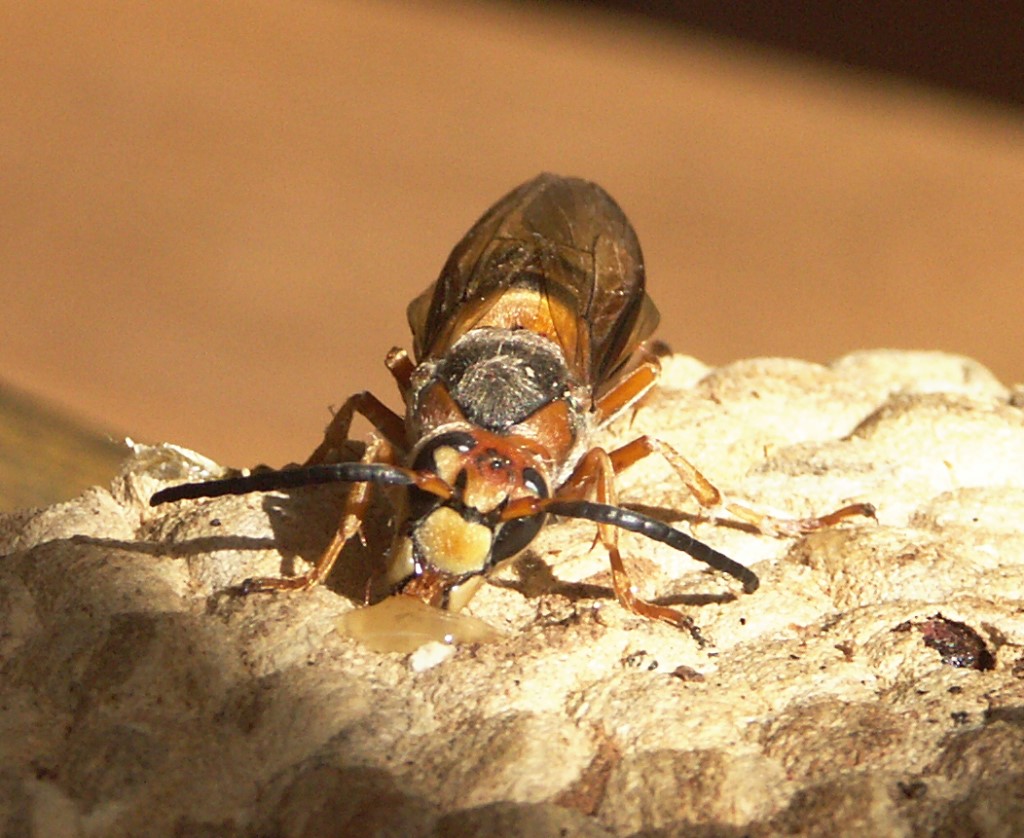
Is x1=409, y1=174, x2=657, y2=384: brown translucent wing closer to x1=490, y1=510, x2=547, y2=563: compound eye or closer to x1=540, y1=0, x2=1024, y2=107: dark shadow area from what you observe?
x1=490, y1=510, x2=547, y2=563: compound eye

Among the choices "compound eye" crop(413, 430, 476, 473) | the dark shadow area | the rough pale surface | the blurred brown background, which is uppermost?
the dark shadow area

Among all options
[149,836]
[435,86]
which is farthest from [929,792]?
[435,86]

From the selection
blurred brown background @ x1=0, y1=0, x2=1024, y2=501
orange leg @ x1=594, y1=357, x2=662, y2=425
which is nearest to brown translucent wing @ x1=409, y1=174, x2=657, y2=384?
orange leg @ x1=594, y1=357, x2=662, y2=425

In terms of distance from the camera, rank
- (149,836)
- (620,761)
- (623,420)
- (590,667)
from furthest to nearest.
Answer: (623,420) → (590,667) → (620,761) → (149,836)

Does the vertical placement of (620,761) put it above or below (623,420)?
Result: below

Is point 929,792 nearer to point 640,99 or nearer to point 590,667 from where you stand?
point 590,667

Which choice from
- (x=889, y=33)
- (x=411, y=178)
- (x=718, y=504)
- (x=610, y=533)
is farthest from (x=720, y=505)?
(x=889, y=33)
